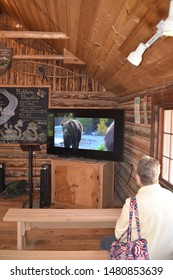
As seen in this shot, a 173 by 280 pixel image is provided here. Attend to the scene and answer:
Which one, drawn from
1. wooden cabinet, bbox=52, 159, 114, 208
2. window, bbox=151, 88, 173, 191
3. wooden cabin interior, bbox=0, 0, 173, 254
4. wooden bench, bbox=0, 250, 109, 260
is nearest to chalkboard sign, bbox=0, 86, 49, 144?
wooden cabin interior, bbox=0, 0, 173, 254

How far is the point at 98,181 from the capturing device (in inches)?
214

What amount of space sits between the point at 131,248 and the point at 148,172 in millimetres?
531

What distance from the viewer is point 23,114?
6.72 meters

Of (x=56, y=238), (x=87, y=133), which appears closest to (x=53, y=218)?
(x=56, y=238)

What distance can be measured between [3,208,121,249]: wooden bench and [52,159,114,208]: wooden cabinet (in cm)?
192

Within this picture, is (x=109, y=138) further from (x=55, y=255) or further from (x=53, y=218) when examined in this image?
(x=55, y=255)

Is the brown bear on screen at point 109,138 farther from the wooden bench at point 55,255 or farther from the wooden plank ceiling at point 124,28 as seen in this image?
the wooden bench at point 55,255

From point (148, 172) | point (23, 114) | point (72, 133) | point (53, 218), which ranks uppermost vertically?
point (23, 114)

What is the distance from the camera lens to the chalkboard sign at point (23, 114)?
6.62 m

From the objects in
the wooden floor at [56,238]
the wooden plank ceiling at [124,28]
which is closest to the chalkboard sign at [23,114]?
the wooden floor at [56,238]

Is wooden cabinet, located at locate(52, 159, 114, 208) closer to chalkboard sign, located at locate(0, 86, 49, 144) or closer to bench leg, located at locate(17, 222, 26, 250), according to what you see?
chalkboard sign, located at locate(0, 86, 49, 144)

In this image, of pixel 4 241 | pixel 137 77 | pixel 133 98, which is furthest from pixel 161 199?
pixel 133 98

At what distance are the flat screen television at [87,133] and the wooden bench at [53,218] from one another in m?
2.11

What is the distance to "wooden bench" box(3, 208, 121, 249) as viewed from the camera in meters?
3.15
